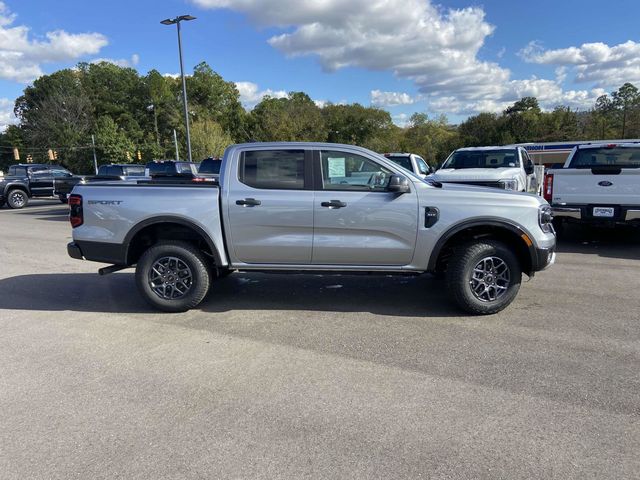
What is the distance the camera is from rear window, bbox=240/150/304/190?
17.9 feet

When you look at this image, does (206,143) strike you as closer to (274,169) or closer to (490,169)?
(490,169)

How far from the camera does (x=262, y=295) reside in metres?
6.37

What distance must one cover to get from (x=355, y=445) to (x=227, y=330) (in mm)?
2419

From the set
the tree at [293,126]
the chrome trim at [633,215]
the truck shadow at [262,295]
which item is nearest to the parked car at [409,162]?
the chrome trim at [633,215]

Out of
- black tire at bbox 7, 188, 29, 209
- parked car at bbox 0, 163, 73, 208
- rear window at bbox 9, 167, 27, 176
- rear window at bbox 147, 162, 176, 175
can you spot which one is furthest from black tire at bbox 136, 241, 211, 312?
rear window at bbox 9, 167, 27, 176

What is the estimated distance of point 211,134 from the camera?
1658 inches

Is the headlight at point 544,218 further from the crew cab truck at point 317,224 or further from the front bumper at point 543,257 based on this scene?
the front bumper at point 543,257

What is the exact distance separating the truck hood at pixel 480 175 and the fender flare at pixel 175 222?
5705 millimetres

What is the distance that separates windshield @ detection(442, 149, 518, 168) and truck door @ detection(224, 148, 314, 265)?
24.8 feet

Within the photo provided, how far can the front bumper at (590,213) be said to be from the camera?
27.9 feet

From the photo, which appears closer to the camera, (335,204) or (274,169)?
(335,204)

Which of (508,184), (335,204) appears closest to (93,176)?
(508,184)

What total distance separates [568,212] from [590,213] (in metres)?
0.36

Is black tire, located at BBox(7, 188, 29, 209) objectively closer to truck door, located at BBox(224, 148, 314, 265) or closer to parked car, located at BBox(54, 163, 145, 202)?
parked car, located at BBox(54, 163, 145, 202)
